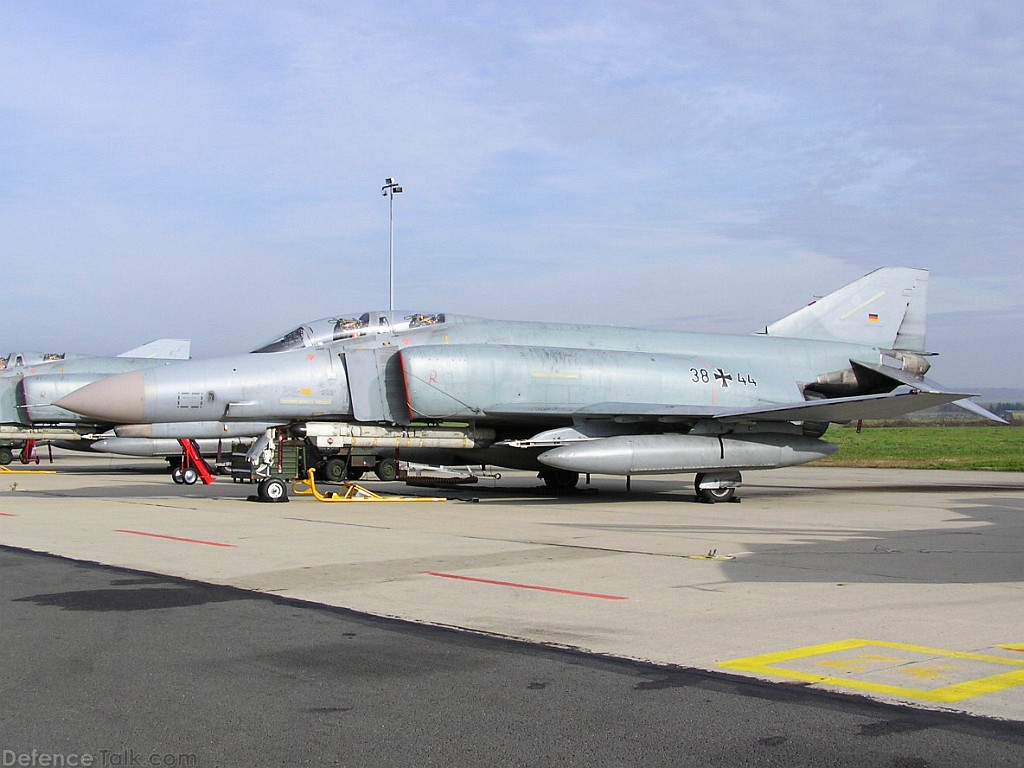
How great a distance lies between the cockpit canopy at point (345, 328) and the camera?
681 inches

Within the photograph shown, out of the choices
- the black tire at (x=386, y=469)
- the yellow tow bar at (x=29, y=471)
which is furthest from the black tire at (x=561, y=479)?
the yellow tow bar at (x=29, y=471)

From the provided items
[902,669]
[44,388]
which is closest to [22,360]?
[44,388]

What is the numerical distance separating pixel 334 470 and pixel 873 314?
38.9 ft

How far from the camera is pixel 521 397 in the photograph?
1734cm

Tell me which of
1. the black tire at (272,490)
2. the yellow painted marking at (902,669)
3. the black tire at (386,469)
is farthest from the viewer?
the black tire at (386,469)

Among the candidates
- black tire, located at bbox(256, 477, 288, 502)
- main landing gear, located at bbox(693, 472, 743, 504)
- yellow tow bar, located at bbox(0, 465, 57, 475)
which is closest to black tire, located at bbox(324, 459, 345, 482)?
black tire, located at bbox(256, 477, 288, 502)

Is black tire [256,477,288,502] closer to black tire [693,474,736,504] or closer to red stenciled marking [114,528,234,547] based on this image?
red stenciled marking [114,528,234,547]

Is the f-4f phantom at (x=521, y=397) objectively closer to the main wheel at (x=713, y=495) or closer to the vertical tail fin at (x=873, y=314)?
the main wheel at (x=713, y=495)

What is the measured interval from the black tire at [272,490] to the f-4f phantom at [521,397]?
0.17 ft

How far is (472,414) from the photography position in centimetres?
1725

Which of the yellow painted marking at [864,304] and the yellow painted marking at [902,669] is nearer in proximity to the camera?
the yellow painted marking at [902,669]

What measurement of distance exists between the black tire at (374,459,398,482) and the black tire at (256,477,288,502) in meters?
5.98

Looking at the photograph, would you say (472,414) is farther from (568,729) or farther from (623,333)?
(568,729)

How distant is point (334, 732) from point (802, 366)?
17148mm
